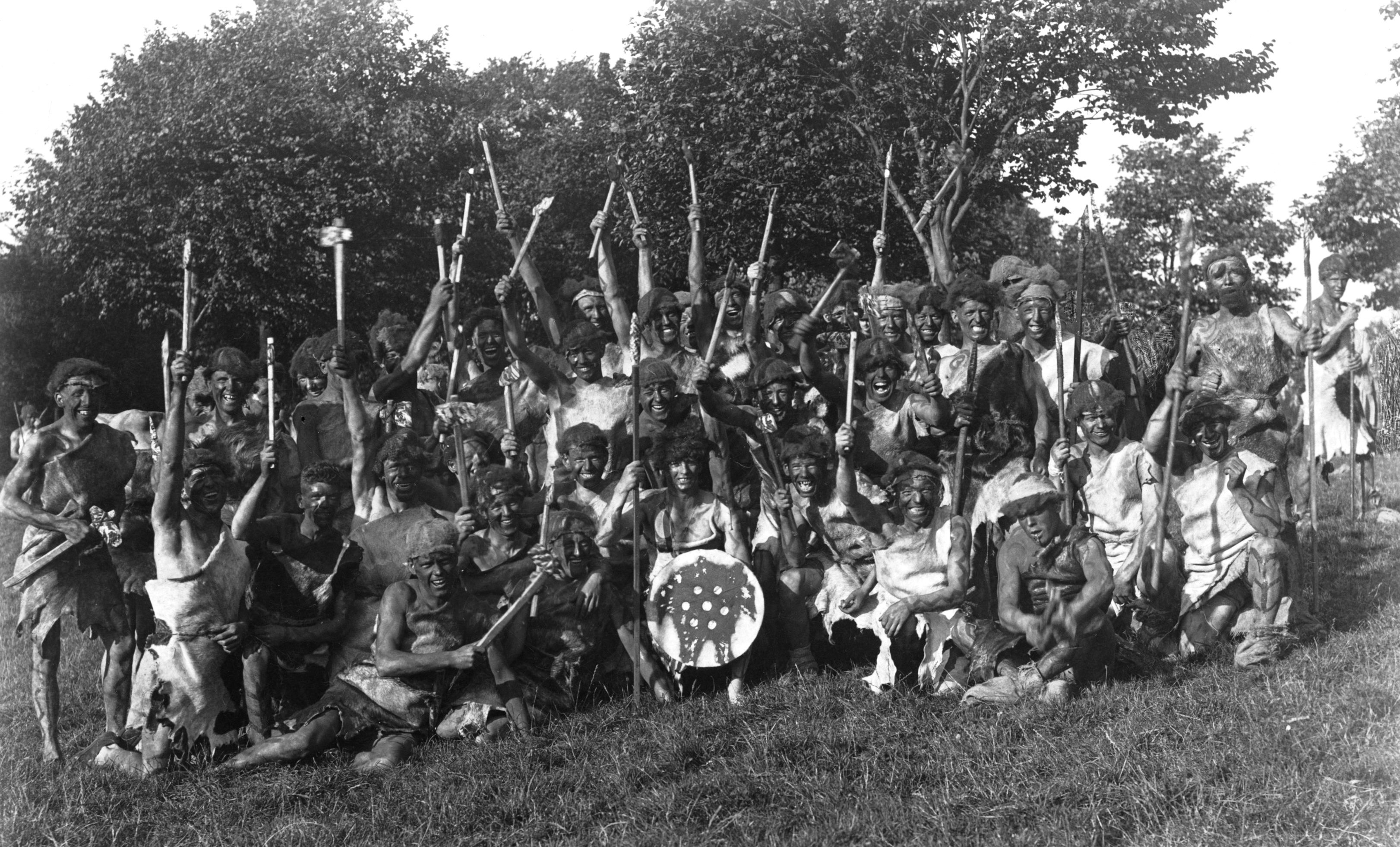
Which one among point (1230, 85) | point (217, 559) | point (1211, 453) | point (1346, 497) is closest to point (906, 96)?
point (1230, 85)

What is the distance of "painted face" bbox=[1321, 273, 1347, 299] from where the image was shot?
1215 cm

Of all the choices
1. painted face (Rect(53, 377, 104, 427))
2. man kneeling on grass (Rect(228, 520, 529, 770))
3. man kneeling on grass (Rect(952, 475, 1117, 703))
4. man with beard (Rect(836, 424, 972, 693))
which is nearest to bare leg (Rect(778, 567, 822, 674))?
man with beard (Rect(836, 424, 972, 693))

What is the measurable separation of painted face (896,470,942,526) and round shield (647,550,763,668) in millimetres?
976

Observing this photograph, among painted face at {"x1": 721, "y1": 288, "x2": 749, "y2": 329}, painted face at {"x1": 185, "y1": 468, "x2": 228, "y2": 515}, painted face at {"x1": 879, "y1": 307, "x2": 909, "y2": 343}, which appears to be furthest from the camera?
painted face at {"x1": 721, "y1": 288, "x2": 749, "y2": 329}

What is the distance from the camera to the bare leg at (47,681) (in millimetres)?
8805

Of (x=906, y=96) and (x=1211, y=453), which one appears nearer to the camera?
(x=1211, y=453)

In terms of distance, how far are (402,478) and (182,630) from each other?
1741 millimetres

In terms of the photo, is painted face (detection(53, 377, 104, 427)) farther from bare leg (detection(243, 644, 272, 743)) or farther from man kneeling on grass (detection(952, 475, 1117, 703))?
man kneeling on grass (detection(952, 475, 1117, 703))

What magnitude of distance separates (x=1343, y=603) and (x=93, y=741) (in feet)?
24.8

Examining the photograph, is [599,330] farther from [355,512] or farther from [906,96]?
[906,96]

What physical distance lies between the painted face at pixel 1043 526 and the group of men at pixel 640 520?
23 millimetres

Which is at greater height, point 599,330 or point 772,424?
point 599,330

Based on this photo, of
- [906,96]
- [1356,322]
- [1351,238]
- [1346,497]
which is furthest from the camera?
[1351,238]

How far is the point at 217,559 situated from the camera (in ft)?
28.4
